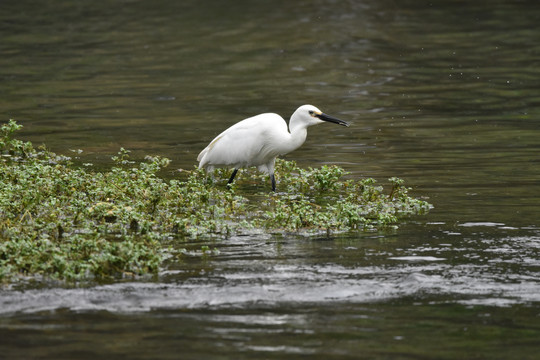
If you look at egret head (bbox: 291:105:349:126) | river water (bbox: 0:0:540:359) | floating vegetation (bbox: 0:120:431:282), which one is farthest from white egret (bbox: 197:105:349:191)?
river water (bbox: 0:0:540:359)

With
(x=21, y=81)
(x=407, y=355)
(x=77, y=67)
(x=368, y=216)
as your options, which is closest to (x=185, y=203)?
(x=368, y=216)

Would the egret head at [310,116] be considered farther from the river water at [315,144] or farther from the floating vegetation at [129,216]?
the river water at [315,144]

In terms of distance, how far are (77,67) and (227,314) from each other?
18000 millimetres

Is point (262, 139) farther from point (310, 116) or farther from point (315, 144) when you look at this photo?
point (315, 144)

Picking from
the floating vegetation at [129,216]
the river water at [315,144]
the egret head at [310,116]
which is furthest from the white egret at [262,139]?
the river water at [315,144]

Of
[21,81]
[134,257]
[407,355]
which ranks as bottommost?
[407,355]

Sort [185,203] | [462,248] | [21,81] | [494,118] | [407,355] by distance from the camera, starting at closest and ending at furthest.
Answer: [407,355]
[462,248]
[185,203]
[494,118]
[21,81]

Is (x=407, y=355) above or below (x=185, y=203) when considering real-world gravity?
below

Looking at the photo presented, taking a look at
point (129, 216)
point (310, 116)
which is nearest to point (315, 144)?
point (310, 116)

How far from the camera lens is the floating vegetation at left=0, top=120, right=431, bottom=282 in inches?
282

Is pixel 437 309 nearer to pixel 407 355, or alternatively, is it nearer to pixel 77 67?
pixel 407 355

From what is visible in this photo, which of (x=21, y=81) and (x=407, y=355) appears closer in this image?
(x=407, y=355)

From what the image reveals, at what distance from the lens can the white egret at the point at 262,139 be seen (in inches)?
444

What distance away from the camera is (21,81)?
21.8 meters
